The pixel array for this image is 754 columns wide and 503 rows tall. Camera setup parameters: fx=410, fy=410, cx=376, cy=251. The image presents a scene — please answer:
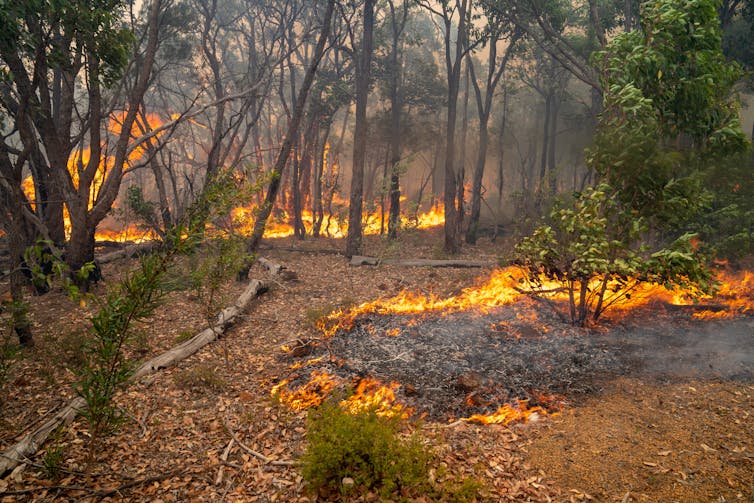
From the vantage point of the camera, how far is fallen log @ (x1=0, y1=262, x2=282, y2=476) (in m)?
4.48

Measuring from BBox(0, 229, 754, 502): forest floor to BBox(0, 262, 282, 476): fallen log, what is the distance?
0.14m

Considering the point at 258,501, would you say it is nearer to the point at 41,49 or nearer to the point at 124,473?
the point at 124,473

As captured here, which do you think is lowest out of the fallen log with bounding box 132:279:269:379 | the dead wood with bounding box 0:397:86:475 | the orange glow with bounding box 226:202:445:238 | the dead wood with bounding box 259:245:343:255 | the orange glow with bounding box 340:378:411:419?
the orange glow with bounding box 340:378:411:419

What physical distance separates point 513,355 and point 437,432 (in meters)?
2.93

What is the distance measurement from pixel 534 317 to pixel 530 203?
1454 cm

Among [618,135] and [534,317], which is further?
[534,317]

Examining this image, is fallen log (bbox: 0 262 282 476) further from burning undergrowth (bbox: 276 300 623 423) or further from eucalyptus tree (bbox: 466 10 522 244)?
eucalyptus tree (bbox: 466 10 522 244)

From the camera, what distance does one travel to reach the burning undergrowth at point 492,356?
6.16 metres

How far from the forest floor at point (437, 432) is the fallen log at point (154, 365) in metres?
0.14

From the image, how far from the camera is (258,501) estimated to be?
4.21 m

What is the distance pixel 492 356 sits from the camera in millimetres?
7523

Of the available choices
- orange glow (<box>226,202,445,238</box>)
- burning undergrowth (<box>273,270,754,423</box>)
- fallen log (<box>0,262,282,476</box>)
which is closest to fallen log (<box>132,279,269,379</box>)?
fallen log (<box>0,262,282,476</box>)

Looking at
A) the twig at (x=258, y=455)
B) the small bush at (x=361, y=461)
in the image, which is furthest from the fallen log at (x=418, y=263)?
the small bush at (x=361, y=461)

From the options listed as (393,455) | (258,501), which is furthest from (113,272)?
(393,455)
